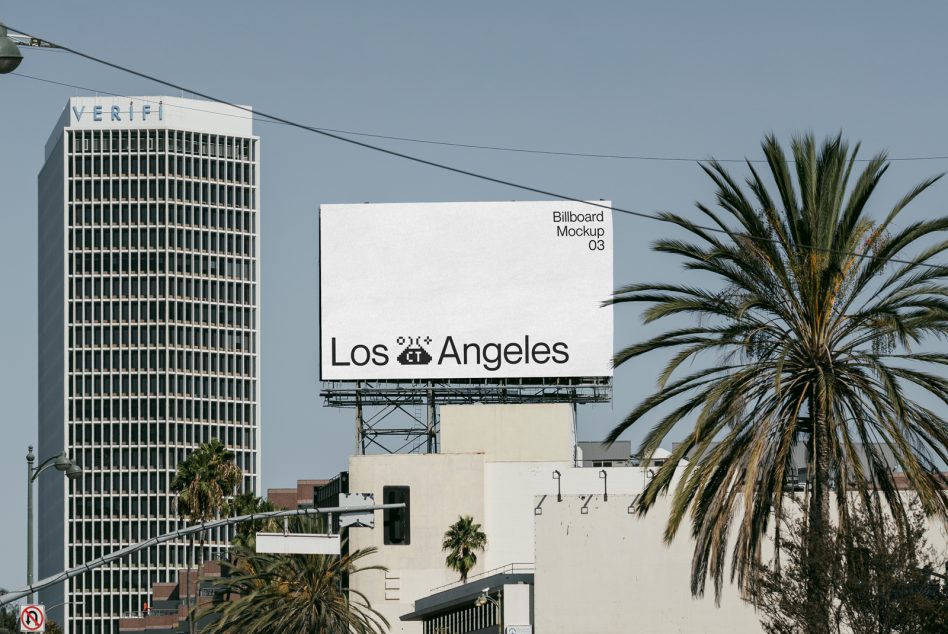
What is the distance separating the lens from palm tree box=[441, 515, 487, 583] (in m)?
123

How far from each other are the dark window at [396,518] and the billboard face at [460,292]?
76212 mm

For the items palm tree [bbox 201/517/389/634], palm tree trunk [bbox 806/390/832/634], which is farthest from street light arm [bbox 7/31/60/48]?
palm tree [bbox 201/517/389/634]

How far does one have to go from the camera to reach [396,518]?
38.8 metres

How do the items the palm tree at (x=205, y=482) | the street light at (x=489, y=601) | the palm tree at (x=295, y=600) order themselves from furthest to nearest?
the palm tree at (x=205, y=482), the street light at (x=489, y=601), the palm tree at (x=295, y=600)

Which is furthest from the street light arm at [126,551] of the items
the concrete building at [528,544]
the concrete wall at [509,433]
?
the concrete wall at [509,433]

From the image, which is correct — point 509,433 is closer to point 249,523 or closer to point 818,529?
point 249,523

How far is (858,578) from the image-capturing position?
39094 mm

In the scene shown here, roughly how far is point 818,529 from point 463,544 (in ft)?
282

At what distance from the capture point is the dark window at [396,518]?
127 feet

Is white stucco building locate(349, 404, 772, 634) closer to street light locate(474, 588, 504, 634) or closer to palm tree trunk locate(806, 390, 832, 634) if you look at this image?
street light locate(474, 588, 504, 634)

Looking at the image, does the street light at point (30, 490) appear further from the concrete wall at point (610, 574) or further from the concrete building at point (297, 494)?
the concrete building at point (297, 494)

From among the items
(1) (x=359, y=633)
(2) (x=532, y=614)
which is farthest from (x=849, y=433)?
(2) (x=532, y=614)

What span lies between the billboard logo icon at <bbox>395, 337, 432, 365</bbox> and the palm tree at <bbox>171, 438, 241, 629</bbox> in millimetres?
16519

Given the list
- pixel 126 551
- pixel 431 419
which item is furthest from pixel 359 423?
pixel 126 551
